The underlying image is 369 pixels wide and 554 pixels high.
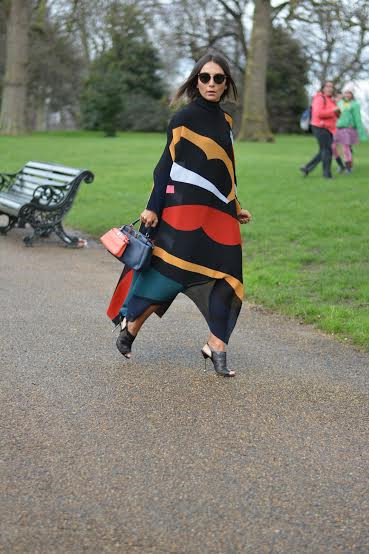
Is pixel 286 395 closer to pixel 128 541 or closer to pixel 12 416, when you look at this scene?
pixel 12 416

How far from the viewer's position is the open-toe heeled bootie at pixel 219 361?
5.54 meters

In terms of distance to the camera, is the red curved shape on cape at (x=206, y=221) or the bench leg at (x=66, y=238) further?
the bench leg at (x=66, y=238)

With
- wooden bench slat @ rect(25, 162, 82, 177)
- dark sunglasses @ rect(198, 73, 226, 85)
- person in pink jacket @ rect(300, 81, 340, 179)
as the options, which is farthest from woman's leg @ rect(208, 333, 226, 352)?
person in pink jacket @ rect(300, 81, 340, 179)

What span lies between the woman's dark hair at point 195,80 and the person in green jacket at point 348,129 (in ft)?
44.1

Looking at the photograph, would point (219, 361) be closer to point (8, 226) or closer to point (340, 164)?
point (8, 226)

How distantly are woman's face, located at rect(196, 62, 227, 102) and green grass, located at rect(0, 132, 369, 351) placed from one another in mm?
2229

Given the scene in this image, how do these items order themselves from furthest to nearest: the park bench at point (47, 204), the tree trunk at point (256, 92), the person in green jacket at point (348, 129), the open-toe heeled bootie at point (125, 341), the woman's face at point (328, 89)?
1. the tree trunk at point (256, 92)
2. the person in green jacket at point (348, 129)
3. the woman's face at point (328, 89)
4. the park bench at point (47, 204)
5. the open-toe heeled bootie at point (125, 341)

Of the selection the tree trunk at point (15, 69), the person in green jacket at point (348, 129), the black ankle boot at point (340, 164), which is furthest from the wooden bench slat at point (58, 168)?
the tree trunk at point (15, 69)

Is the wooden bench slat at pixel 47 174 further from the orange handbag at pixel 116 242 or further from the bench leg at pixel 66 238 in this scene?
the orange handbag at pixel 116 242

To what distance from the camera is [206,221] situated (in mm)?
5422

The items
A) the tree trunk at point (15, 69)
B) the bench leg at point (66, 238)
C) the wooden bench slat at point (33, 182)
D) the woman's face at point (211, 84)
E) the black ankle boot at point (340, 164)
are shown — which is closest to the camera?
the woman's face at point (211, 84)

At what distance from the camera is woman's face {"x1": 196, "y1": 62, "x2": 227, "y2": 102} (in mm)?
5238

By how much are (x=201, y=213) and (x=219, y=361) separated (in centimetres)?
88

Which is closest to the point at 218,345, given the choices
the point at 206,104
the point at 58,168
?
the point at 206,104
